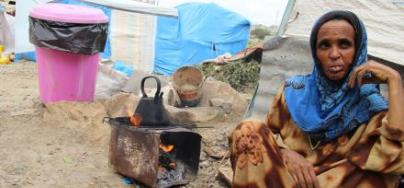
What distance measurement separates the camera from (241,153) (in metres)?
2.53

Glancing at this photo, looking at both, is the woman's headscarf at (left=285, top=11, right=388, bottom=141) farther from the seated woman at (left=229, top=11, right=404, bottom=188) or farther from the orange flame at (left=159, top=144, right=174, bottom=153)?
the orange flame at (left=159, top=144, right=174, bottom=153)

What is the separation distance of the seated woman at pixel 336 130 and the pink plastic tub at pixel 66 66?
9.24ft

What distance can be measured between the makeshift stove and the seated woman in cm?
99

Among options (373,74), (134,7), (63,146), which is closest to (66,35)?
(63,146)

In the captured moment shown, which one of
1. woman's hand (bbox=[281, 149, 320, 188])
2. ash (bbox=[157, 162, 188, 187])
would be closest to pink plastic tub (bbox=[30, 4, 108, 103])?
ash (bbox=[157, 162, 188, 187])

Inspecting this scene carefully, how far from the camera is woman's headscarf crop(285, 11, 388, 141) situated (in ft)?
7.98

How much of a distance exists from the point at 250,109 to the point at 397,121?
3104 mm

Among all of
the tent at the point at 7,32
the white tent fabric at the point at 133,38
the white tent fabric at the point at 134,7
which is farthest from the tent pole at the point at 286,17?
the tent at the point at 7,32

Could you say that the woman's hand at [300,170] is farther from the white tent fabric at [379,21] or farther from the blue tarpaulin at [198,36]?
the blue tarpaulin at [198,36]

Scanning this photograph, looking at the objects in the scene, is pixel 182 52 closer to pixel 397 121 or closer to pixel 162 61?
pixel 162 61

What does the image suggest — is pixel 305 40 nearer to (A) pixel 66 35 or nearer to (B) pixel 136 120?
(B) pixel 136 120

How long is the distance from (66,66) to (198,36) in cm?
730

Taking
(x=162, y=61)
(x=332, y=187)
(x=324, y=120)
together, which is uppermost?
(x=324, y=120)

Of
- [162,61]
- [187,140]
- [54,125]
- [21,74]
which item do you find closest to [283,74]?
[187,140]
